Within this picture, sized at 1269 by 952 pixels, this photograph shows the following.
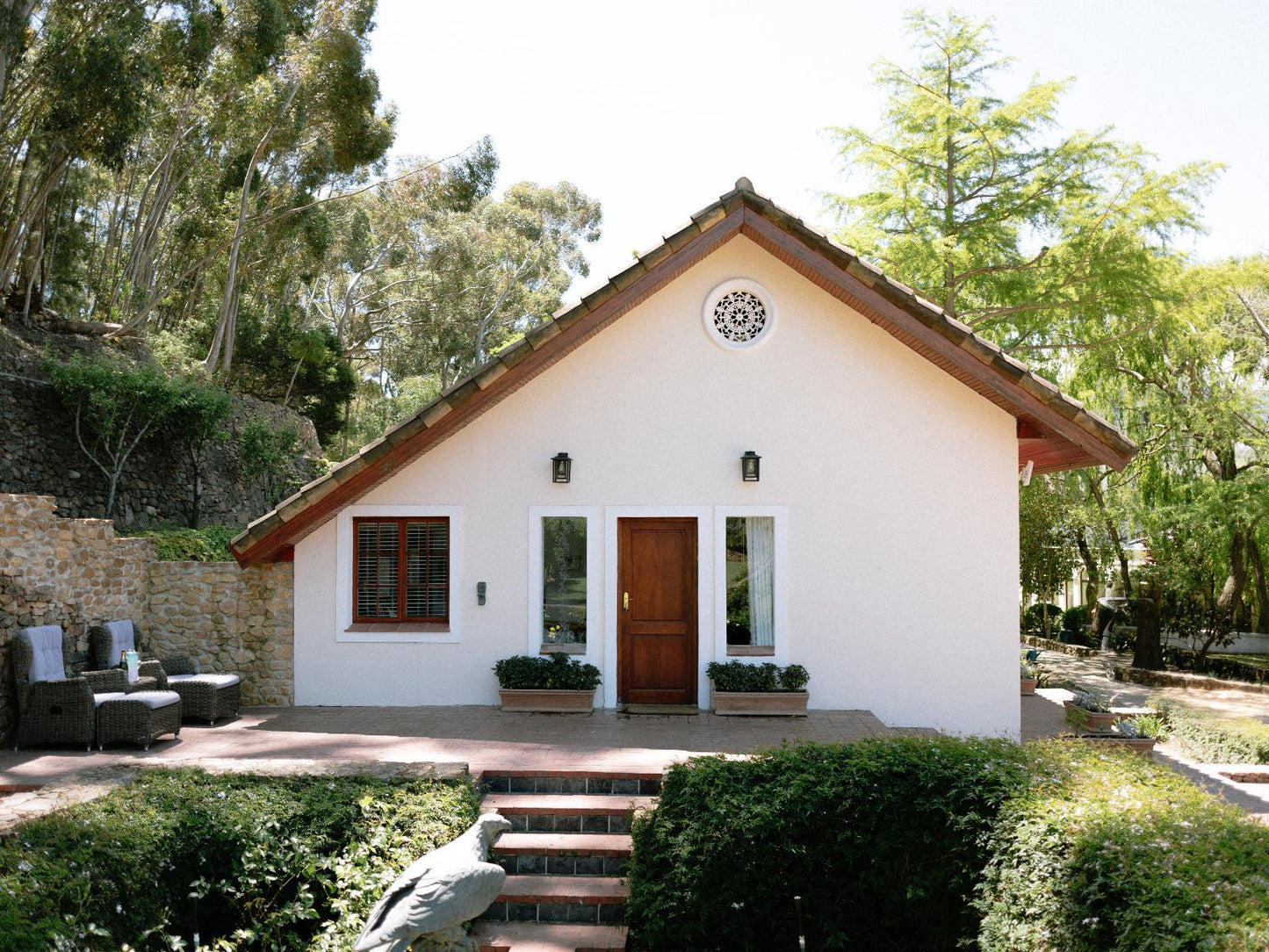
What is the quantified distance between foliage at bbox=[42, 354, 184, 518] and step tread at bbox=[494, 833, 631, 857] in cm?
1276

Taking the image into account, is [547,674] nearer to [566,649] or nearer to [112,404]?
[566,649]

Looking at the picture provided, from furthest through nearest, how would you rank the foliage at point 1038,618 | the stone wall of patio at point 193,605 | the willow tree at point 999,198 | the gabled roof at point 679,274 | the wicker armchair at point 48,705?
the foliage at point 1038,618 < the willow tree at point 999,198 < the stone wall of patio at point 193,605 < the gabled roof at point 679,274 < the wicker armchair at point 48,705

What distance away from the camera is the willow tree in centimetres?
1698

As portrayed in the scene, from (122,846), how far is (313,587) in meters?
5.88

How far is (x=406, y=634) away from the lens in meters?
10.7

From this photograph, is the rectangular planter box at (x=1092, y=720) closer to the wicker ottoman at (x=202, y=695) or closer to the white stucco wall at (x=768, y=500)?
the white stucco wall at (x=768, y=500)

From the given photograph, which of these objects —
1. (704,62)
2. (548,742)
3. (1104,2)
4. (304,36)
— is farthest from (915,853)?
(304,36)

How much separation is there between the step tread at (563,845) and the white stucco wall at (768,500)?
346cm

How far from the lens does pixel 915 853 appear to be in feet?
19.5

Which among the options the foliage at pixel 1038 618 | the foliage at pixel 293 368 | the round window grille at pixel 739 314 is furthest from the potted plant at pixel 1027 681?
the foliage at pixel 293 368

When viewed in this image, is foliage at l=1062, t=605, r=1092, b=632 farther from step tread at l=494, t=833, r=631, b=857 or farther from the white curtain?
step tread at l=494, t=833, r=631, b=857

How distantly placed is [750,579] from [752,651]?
77 cm

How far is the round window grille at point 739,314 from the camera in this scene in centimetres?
1061

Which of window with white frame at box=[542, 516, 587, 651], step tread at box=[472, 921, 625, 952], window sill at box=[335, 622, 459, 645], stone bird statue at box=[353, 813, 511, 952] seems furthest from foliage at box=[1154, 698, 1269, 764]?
stone bird statue at box=[353, 813, 511, 952]
